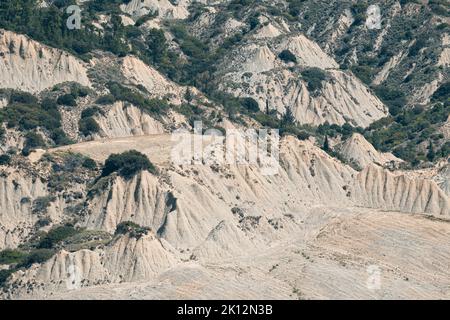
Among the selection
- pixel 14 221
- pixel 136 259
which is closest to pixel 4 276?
pixel 136 259

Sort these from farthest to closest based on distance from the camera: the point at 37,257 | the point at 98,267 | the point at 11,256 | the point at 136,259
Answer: the point at 11,256 < the point at 37,257 < the point at 136,259 < the point at 98,267

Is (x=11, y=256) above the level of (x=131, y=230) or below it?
below

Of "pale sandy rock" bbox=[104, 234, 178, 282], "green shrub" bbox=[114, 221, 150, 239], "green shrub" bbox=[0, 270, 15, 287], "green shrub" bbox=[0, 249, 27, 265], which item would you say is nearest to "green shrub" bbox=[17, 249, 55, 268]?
"green shrub" bbox=[0, 270, 15, 287]

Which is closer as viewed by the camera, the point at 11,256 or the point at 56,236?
the point at 11,256

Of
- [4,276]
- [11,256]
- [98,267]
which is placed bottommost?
[4,276]

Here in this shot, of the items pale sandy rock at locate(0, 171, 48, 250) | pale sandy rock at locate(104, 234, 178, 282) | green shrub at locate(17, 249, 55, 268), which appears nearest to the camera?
pale sandy rock at locate(104, 234, 178, 282)

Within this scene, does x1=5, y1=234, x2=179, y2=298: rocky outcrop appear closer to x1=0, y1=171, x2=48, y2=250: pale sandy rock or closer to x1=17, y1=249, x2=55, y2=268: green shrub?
x1=17, y1=249, x2=55, y2=268: green shrub

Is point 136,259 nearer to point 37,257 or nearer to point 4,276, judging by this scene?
point 37,257

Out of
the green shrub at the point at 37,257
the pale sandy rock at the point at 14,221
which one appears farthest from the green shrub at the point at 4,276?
the pale sandy rock at the point at 14,221
